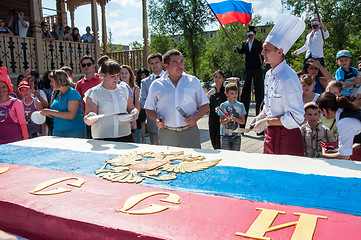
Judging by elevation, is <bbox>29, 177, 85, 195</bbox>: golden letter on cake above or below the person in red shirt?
below

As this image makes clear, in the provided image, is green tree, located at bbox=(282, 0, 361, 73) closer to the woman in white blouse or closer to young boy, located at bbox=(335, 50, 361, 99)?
young boy, located at bbox=(335, 50, 361, 99)

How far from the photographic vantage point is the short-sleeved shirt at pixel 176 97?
2.85 m

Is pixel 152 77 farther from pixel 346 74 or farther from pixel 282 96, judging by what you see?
pixel 346 74

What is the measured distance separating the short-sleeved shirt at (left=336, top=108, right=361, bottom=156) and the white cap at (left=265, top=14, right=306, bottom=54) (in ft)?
2.24

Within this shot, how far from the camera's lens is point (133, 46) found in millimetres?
44156

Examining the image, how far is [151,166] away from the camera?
1.84 meters

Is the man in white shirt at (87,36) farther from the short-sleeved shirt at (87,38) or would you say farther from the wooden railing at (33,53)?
the wooden railing at (33,53)

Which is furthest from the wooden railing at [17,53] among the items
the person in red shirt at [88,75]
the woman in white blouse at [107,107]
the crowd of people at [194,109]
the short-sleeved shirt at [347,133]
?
the short-sleeved shirt at [347,133]

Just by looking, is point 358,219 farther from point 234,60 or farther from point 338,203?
point 234,60

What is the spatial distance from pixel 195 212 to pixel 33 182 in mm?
981

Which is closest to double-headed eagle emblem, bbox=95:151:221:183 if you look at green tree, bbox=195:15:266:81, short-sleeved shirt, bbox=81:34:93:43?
short-sleeved shirt, bbox=81:34:93:43

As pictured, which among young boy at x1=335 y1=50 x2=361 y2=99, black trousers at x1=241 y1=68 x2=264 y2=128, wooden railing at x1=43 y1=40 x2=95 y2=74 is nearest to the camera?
young boy at x1=335 y1=50 x2=361 y2=99

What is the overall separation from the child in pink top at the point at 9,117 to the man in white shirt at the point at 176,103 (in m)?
1.62

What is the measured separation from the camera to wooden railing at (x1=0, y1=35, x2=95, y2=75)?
8.45 metres
